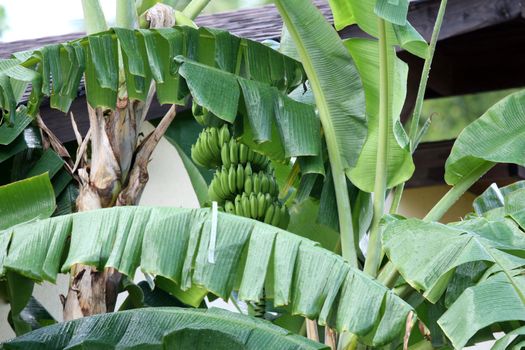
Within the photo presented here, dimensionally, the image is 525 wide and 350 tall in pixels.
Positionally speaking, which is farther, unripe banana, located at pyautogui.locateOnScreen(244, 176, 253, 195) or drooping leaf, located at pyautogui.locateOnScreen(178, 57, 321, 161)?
unripe banana, located at pyautogui.locateOnScreen(244, 176, 253, 195)

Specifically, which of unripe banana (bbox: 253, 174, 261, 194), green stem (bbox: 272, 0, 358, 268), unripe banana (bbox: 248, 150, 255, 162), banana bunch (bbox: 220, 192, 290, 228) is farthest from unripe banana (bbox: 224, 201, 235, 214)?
green stem (bbox: 272, 0, 358, 268)

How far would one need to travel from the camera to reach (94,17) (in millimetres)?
4098

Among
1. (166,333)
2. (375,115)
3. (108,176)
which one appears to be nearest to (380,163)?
(375,115)

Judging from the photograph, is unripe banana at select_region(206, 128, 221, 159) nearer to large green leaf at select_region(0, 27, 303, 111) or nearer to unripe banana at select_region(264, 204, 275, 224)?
large green leaf at select_region(0, 27, 303, 111)

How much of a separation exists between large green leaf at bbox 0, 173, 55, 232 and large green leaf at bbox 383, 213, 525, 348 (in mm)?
1301

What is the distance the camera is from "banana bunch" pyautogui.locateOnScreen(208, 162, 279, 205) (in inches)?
154

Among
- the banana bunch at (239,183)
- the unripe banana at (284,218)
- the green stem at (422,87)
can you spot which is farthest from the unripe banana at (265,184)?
the green stem at (422,87)

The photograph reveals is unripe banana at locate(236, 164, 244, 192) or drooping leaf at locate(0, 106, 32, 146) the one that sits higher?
drooping leaf at locate(0, 106, 32, 146)

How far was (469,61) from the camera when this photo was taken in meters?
6.69

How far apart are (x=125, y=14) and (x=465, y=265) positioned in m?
1.77

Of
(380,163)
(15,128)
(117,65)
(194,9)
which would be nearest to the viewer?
(117,65)

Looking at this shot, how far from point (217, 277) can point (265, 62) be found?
1.23 meters

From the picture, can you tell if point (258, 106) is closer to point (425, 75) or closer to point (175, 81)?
point (175, 81)

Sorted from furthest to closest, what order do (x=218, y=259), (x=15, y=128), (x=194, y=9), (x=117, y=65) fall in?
(x=194, y=9) → (x=15, y=128) → (x=117, y=65) → (x=218, y=259)
